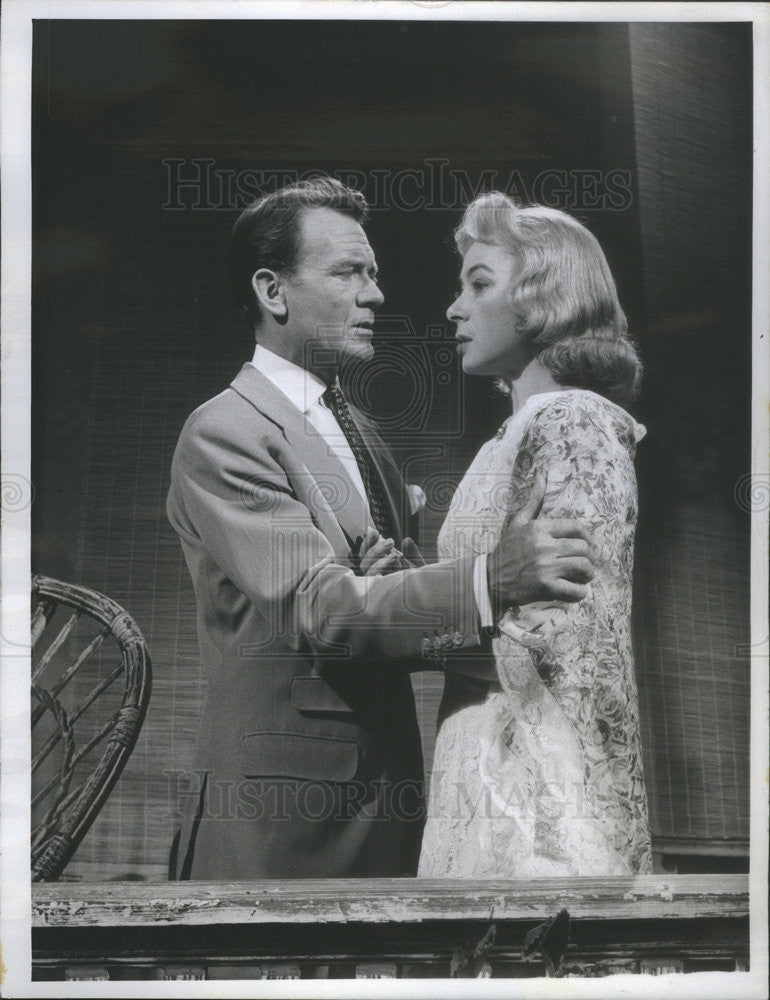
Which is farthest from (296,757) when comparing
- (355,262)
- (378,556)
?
(355,262)

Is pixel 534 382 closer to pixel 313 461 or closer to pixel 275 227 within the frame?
pixel 313 461

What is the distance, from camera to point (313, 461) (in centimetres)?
356

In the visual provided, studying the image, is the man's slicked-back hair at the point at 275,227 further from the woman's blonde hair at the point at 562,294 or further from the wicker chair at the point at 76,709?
the wicker chair at the point at 76,709

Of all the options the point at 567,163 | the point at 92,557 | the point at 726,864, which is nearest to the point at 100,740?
the point at 92,557

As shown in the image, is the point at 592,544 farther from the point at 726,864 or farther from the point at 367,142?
the point at 367,142

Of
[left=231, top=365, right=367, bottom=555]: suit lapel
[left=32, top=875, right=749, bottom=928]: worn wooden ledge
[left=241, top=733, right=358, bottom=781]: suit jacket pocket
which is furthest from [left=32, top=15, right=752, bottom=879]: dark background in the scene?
[left=241, top=733, right=358, bottom=781]: suit jacket pocket

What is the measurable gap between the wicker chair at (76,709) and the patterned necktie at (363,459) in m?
0.84

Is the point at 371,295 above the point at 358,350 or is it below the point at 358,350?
above

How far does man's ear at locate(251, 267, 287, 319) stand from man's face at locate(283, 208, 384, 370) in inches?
0.8

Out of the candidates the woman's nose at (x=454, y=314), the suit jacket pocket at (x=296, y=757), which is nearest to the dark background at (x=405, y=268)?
the woman's nose at (x=454, y=314)

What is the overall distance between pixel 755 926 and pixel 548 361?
191 cm

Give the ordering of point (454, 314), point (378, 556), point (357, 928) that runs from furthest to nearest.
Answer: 1. point (454, 314)
2. point (378, 556)
3. point (357, 928)

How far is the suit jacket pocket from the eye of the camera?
3.46 m

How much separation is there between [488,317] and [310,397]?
24.5 inches
